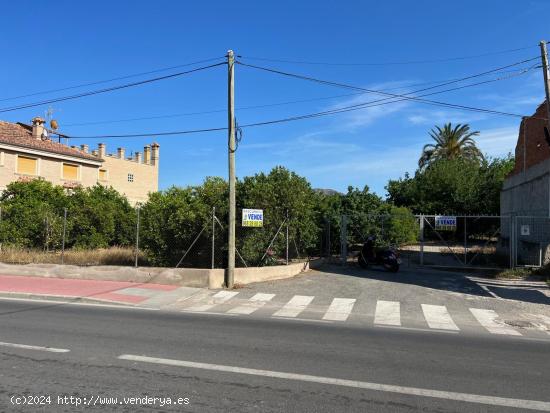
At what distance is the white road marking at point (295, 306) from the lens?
11.2m

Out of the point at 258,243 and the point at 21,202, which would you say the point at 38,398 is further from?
the point at 21,202

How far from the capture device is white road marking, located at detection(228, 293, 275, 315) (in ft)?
38.1

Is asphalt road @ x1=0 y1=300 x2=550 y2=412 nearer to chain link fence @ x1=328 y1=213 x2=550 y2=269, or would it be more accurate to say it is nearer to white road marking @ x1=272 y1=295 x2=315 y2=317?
white road marking @ x1=272 y1=295 x2=315 y2=317

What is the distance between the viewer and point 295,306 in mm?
12305

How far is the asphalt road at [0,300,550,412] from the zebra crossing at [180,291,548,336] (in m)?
1.14

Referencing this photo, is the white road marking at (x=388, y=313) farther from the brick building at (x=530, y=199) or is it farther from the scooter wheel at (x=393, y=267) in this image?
the brick building at (x=530, y=199)

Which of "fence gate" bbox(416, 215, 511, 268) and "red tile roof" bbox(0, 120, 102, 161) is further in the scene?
"red tile roof" bbox(0, 120, 102, 161)

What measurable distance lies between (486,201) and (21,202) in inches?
1295

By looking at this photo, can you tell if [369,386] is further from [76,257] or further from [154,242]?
[76,257]

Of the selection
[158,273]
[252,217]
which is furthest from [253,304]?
[158,273]

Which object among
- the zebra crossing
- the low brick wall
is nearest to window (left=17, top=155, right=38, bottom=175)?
the low brick wall

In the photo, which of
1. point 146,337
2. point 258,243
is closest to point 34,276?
point 258,243

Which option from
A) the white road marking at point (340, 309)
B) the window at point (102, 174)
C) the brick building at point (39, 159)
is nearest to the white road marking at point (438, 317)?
the white road marking at point (340, 309)

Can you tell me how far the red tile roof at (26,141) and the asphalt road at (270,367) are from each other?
30.8 m
